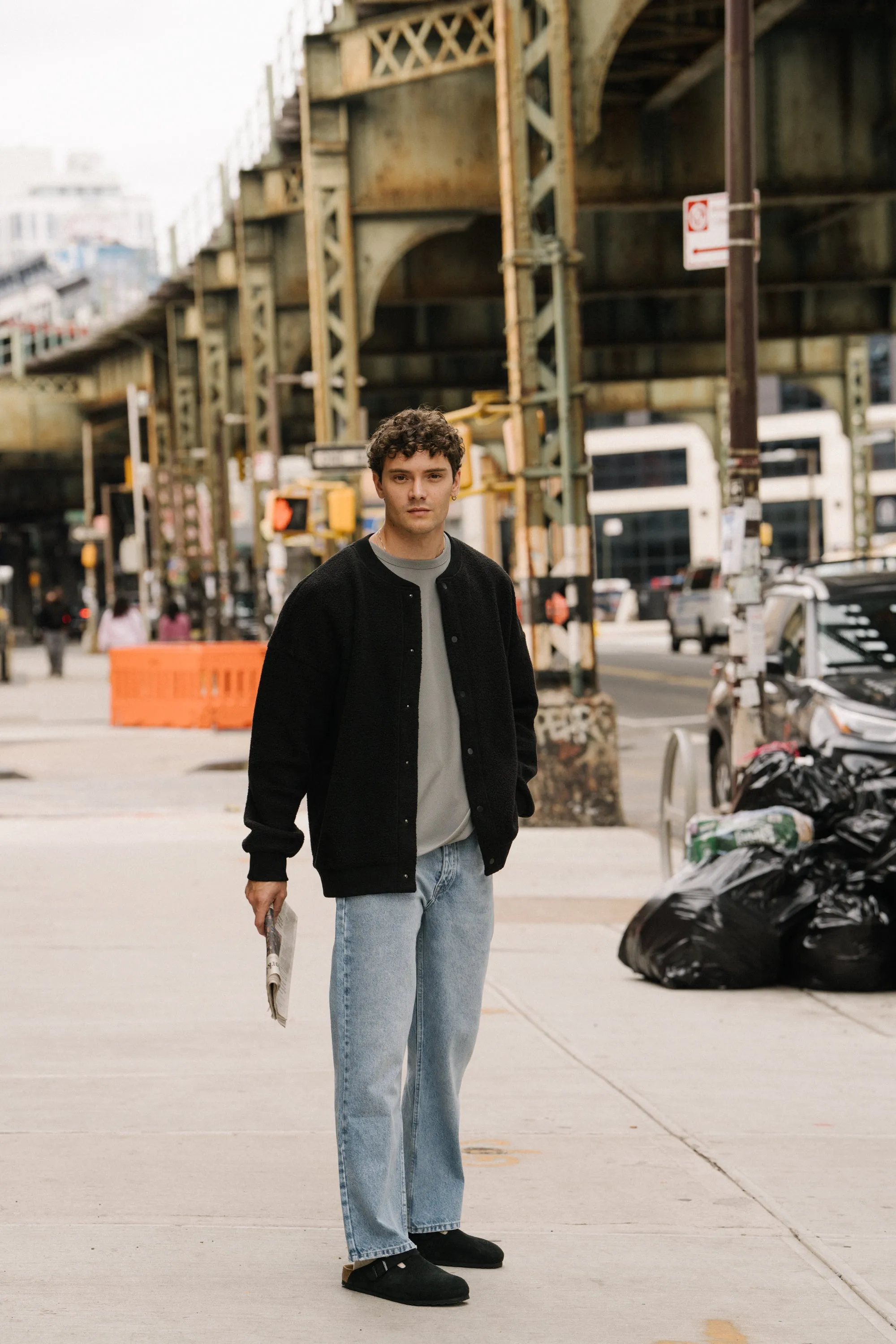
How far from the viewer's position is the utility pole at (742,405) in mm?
11328

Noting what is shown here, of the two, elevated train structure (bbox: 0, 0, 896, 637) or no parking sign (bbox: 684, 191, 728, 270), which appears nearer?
A: no parking sign (bbox: 684, 191, 728, 270)

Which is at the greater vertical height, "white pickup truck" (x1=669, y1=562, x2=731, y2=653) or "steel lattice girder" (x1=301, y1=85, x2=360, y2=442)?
"steel lattice girder" (x1=301, y1=85, x2=360, y2=442)

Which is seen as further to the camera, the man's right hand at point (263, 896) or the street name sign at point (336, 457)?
the street name sign at point (336, 457)

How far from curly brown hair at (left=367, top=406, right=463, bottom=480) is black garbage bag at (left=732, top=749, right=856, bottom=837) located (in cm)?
430

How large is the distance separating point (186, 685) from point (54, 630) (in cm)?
1676

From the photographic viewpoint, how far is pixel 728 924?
7.79 m

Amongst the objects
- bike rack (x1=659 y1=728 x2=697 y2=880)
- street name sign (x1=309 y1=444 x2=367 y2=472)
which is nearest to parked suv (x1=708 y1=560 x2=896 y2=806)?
bike rack (x1=659 y1=728 x2=697 y2=880)

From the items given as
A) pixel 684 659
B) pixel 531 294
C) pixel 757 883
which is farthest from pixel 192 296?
pixel 757 883

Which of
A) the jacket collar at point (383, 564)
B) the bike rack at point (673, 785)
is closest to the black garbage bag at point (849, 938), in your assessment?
the bike rack at point (673, 785)

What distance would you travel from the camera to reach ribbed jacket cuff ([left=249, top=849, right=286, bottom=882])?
4.27m

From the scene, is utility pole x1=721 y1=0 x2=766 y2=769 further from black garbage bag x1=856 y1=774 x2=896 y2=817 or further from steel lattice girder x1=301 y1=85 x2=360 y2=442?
steel lattice girder x1=301 y1=85 x2=360 y2=442

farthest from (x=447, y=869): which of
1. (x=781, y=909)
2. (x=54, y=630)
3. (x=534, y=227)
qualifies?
(x=54, y=630)

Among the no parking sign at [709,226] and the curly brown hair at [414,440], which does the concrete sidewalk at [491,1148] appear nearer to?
the curly brown hair at [414,440]

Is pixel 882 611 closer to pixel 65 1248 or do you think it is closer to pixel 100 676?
pixel 65 1248
